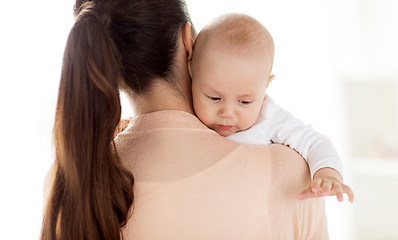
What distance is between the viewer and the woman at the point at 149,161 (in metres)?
0.89

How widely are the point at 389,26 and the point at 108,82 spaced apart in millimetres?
2538

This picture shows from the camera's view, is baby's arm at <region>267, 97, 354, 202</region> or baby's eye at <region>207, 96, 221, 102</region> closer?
baby's arm at <region>267, 97, 354, 202</region>

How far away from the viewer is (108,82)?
881 millimetres

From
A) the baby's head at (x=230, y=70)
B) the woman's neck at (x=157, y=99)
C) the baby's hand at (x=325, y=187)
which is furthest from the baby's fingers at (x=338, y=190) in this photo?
the woman's neck at (x=157, y=99)

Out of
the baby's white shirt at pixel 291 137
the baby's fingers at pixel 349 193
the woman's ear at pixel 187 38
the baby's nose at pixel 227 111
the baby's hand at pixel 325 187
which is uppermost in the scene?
the woman's ear at pixel 187 38

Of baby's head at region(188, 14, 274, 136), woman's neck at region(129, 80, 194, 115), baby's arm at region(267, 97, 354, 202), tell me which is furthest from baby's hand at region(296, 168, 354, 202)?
woman's neck at region(129, 80, 194, 115)

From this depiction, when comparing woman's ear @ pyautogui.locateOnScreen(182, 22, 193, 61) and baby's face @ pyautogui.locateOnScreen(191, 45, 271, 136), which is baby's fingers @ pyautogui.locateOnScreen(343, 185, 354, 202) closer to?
baby's face @ pyautogui.locateOnScreen(191, 45, 271, 136)

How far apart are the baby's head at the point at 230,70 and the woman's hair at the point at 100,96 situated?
3.8 inches

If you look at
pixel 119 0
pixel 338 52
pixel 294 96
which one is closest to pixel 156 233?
pixel 119 0

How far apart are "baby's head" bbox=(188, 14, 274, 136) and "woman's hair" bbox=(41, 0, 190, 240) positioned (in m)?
0.10

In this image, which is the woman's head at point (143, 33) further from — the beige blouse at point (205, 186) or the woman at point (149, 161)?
the beige blouse at point (205, 186)

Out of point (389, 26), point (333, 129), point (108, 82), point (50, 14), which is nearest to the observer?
point (108, 82)

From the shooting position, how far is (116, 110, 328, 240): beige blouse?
887mm

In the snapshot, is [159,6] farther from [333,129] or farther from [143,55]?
[333,129]
